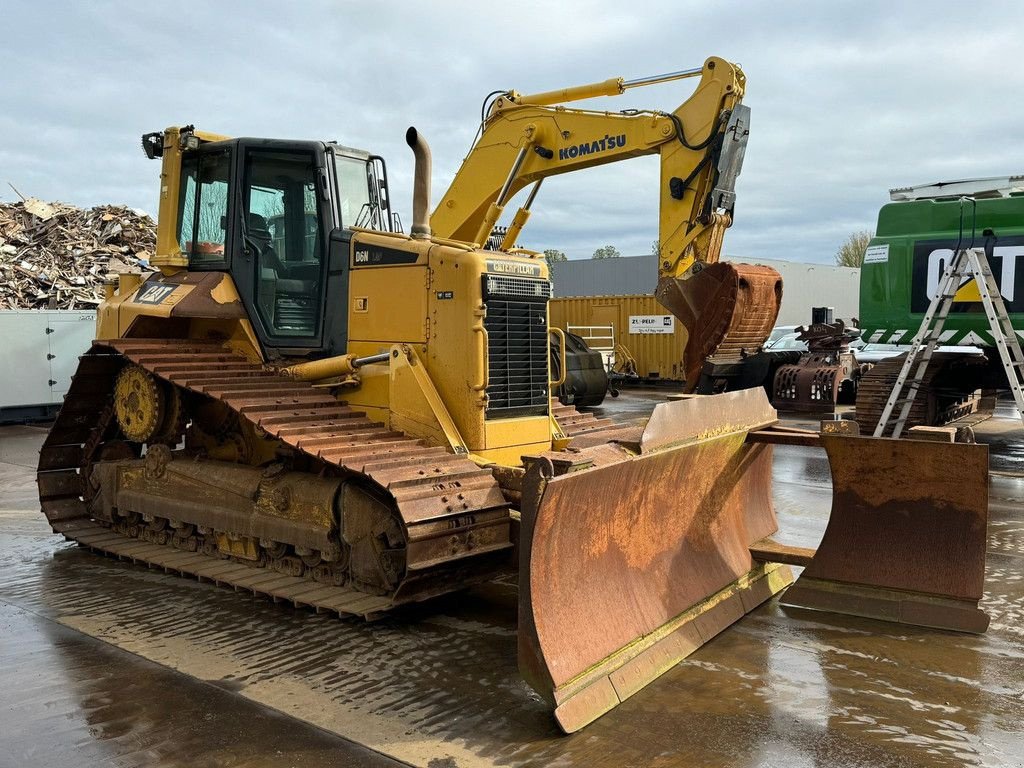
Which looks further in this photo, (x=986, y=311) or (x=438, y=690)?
(x=986, y=311)

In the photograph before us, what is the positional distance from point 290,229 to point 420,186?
3.53 feet

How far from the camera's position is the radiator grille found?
5723 mm

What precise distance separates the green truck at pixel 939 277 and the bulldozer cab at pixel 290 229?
6100mm

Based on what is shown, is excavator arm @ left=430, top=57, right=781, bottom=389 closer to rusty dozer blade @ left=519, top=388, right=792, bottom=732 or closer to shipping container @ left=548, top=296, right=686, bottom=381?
rusty dozer blade @ left=519, top=388, right=792, bottom=732

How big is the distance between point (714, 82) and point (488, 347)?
196 inches

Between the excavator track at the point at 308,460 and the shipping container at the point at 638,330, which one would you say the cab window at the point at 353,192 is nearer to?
the excavator track at the point at 308,460

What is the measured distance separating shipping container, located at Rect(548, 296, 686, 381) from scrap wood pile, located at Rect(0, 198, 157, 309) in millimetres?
10380

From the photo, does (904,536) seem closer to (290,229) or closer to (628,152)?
(290,229)

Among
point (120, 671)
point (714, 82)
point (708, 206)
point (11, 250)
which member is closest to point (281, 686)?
point (120, 671)

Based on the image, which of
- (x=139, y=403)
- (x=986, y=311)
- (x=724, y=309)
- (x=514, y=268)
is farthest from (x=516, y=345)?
(x=724, y=309)

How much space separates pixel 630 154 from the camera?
9414mm

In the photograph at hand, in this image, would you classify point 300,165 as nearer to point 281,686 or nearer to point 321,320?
point 321,320

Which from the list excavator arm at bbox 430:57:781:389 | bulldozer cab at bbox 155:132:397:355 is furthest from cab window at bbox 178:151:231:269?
excavator arm at bbox 430:57:781:389

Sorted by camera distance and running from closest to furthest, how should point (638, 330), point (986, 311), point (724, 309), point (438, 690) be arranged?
point (438, 690) → point (986, 311) → point (724, 309) → point (638, 330)
